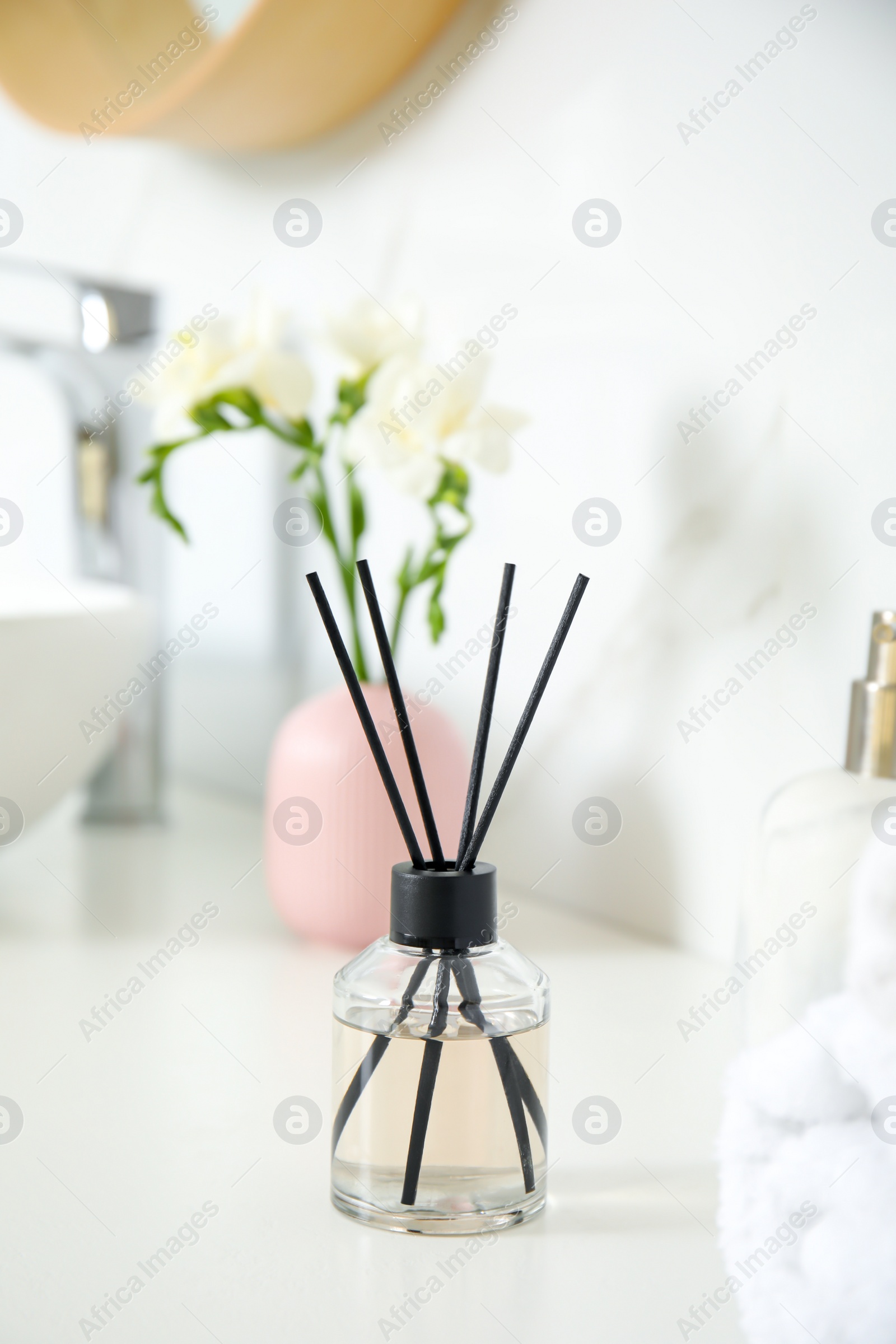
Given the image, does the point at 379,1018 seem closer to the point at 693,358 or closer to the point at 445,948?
the point at 445,948

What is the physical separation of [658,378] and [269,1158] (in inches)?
17.7

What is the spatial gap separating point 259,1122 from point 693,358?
1.43ft

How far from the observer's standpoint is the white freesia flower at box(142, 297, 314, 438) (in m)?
0.67

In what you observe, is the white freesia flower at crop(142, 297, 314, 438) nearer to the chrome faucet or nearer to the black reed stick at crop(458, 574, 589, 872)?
the chrome faucet

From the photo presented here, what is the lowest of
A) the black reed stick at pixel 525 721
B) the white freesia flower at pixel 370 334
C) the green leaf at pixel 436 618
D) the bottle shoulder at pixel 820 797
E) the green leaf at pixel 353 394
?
the bottle shoulder at pixel 820 797

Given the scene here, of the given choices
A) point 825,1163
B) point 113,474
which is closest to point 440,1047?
point 825,1163

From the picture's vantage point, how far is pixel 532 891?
2.54 ft

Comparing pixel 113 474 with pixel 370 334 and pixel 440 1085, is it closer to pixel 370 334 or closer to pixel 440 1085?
pixel 370 334

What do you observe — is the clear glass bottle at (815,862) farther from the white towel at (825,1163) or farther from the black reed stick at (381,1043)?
the black reed stick at (381,1043)

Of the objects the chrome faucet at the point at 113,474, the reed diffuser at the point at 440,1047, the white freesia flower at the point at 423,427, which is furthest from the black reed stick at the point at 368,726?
the chrome faucet at the point at 113,474

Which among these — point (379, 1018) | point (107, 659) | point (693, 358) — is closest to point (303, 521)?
point (107, 659)

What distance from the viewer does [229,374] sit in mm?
666

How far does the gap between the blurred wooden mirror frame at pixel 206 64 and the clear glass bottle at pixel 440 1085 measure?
0.64 meters

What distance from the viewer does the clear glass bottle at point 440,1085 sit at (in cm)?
36
